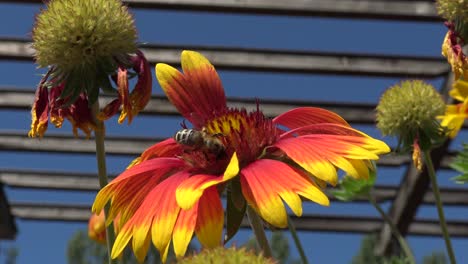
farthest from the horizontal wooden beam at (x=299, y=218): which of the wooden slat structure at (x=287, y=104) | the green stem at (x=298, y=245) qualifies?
the green stem at (x=298, y=245)

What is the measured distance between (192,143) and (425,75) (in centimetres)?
315

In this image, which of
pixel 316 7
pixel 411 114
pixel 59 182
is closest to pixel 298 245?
pixel 411 114

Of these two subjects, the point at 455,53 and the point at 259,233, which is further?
the point at 455,53

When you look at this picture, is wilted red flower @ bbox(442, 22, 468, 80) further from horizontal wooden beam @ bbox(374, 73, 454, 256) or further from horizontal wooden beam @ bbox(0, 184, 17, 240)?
horizontal wooden beam @ bbox(0, 184, 17, 240)

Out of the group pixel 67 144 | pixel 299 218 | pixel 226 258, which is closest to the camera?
pixel 226 258

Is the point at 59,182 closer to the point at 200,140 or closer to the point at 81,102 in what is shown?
the point at 81,102

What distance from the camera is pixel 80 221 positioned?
192 inches

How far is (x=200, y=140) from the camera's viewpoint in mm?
500

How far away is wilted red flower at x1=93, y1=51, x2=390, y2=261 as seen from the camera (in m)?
0.41

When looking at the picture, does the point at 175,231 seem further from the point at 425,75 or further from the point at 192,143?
the point at 425,75

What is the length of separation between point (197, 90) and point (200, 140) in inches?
2.9

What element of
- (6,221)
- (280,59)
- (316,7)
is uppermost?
(316,7)

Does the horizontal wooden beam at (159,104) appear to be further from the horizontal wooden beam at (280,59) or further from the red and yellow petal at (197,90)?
the red and yellow petal at (197,90)

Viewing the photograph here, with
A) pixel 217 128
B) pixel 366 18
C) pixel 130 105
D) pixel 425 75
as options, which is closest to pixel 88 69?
pixel 130 105
